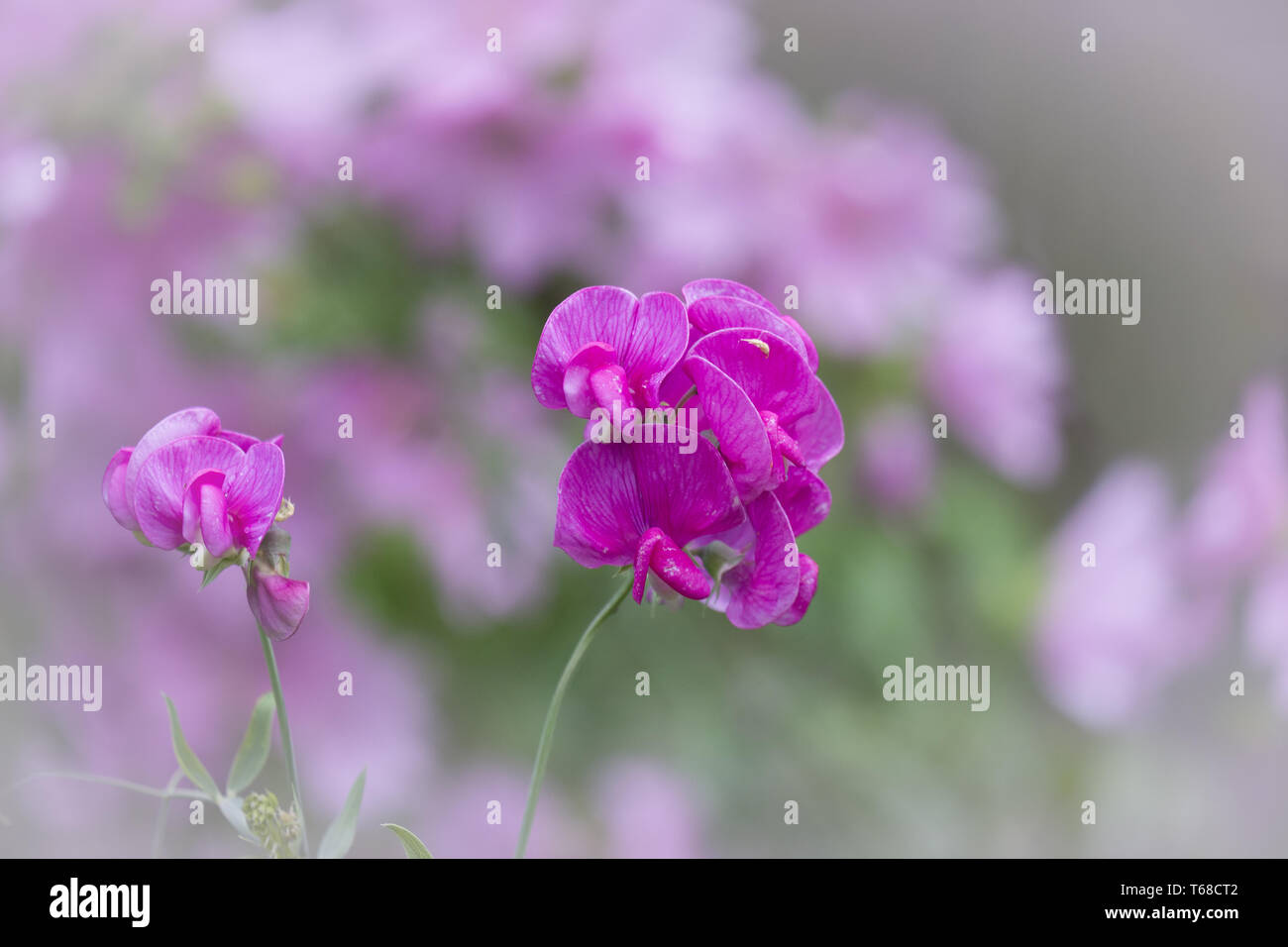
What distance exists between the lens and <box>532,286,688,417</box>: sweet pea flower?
0.20m

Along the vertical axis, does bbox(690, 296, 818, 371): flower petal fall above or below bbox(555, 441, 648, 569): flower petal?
above

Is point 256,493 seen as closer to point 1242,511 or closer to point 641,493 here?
point 641,493

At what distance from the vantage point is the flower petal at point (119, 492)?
21 centimetres

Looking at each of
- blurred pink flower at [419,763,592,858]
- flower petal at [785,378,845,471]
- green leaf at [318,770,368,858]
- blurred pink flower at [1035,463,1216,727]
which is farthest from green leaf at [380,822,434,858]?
blurred pink flower at [1035,463,1216,727]

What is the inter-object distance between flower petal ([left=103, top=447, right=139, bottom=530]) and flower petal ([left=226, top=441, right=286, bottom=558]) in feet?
0.08

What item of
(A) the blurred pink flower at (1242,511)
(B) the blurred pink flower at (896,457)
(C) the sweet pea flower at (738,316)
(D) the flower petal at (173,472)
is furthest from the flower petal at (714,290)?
(A) the blurred pink flower at (1242,511)

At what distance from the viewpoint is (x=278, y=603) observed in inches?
7.9

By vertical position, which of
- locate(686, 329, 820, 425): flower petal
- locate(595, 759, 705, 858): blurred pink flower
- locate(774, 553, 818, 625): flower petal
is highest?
locate(686, 329, 820, 425): flower petal

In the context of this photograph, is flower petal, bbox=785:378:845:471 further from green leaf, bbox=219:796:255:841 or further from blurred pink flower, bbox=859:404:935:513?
blurred pink flower, bbox=859:404:935:513

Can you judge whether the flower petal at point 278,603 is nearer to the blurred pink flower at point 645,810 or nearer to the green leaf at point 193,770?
the green leaf at point 193,770

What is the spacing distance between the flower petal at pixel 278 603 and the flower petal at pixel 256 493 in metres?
0.01
